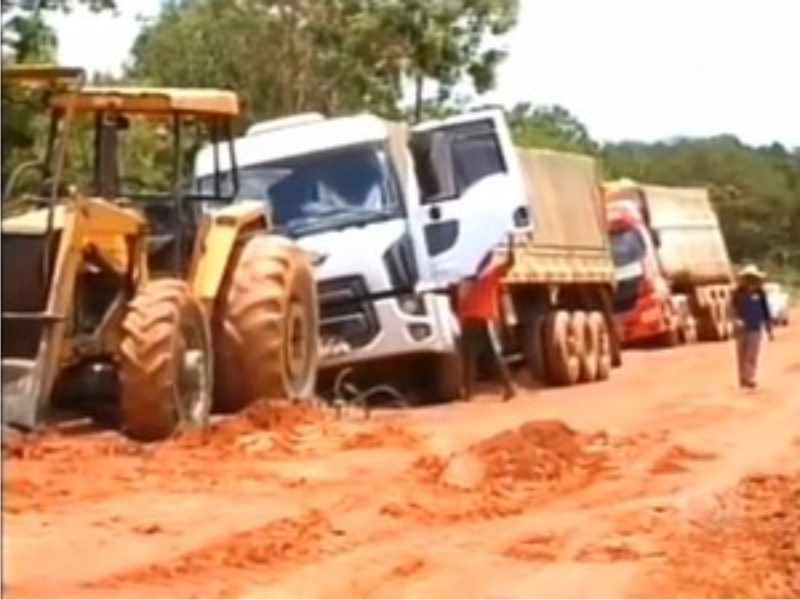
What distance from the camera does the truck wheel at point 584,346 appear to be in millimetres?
24469

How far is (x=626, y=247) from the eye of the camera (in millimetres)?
34688

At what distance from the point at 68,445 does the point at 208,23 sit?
92.3 ft

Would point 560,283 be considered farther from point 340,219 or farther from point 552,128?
point 552,128

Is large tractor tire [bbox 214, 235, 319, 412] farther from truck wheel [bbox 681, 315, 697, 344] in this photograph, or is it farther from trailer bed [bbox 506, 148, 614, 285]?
truck wheel [bbox 681, 315, 697, 344]

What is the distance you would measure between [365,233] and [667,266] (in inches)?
746

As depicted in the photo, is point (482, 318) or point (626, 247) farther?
point (626, 247)

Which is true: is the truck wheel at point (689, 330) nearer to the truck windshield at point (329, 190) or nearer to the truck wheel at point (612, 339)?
the truck wheel at point (612, 339)

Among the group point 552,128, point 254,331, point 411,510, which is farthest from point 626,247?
point 552,128

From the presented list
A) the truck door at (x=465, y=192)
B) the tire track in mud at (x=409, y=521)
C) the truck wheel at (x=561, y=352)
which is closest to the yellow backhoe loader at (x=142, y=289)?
the tire track in mud at (x=409, y=521)

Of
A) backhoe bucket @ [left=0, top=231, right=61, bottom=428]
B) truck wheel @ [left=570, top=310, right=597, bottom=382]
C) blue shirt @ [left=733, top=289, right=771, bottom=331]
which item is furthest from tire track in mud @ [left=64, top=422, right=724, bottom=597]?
truck wheel @ [left=570, top=310, right=597, bottom=382]

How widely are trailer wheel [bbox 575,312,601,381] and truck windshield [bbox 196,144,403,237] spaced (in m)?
5.41

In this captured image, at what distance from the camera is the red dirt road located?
9.32 m

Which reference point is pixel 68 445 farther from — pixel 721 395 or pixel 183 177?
pixel 721 395

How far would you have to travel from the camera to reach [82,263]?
1463 cm
